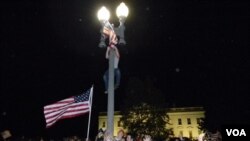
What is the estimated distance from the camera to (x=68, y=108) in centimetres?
1219

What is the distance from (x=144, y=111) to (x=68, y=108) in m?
40.1

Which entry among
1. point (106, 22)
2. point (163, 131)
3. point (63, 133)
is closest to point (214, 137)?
point (106, 22)

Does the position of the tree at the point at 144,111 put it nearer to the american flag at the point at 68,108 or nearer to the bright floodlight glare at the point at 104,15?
the american flag at the point at 68,108

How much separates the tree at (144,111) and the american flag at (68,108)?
121 feet

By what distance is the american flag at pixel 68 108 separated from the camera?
1192cm

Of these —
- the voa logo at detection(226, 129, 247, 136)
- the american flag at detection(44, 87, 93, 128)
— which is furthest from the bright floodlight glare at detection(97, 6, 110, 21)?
the voa logo at detection(226, 129, 247, 136)

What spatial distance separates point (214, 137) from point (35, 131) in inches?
2105

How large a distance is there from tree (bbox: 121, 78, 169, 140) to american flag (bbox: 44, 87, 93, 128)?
36.9 metres

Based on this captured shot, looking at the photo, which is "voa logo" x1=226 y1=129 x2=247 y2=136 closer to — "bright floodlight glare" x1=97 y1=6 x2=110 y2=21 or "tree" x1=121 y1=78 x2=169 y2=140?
"bright floodlight glare" x1=97 y1=6 x2=110 y2=21

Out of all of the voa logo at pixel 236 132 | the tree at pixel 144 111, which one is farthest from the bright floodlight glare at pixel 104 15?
the tree at pixel 144 111

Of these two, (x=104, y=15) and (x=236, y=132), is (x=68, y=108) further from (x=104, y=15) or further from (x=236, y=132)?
(x=236, y=132)

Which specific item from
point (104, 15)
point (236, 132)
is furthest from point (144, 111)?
point (236, 132)

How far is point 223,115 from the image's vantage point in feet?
122

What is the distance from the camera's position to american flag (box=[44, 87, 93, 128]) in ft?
39.1
